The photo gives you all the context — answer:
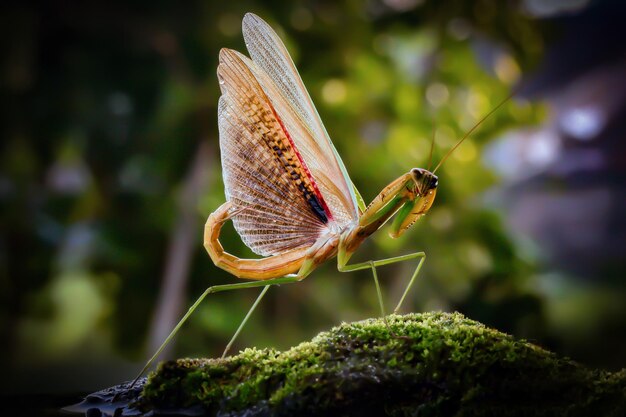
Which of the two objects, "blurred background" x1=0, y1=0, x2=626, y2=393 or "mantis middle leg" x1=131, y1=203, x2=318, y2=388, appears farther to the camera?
"blurred background" x1=0, y1=0, x2=626, y2=393

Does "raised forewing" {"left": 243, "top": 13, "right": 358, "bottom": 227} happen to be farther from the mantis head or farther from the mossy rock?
the mossy rock

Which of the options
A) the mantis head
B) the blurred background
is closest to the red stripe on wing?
the mantis head

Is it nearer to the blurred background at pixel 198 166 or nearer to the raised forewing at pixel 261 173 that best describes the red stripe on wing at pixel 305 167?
the raised forewing at pixel 261 173

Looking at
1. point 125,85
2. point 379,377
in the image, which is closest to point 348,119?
A: point 125,85

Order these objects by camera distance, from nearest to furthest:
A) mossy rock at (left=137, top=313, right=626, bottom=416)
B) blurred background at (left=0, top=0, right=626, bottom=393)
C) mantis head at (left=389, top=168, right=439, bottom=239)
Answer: mossy rock at (left=137, top=313, right=626, bottom=416)
mantis head at (left=389, top=168, right=439, bottom=239)
blurred background at (left=0, top=0, right=626, bottom=393)

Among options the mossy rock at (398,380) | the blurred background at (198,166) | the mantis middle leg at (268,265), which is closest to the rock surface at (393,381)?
the mossy rock at (398,380)

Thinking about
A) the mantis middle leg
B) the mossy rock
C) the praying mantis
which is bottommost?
the mossy rock
